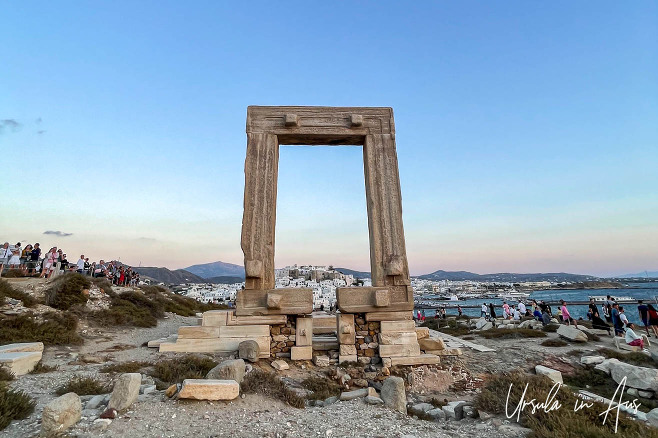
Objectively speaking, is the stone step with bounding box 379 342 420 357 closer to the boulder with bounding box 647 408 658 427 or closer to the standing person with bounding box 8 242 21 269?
the boulder with bounding box 647 408 658 427

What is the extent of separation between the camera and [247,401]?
5.24m

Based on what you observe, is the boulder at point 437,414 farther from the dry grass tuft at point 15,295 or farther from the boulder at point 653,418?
the dry grass tuft at point 15,295

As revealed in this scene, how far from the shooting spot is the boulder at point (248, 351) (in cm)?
787

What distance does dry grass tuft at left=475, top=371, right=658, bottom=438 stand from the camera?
3.77 meters

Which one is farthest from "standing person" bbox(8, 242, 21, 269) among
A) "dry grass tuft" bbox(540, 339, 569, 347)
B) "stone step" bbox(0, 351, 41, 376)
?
"dry grass tuft" bbox(540, 339, 569, 347)

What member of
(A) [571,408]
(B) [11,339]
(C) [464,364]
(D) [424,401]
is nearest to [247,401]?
(D) [424,401]

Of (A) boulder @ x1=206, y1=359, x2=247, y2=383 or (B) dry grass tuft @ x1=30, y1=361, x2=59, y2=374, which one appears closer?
(A) boulder @ x1=206, y1=359, x2=247, y2=383

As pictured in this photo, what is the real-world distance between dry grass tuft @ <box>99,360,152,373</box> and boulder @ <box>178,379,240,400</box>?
109 inches

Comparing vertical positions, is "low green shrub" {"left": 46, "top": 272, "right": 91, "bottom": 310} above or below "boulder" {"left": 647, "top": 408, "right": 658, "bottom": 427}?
above

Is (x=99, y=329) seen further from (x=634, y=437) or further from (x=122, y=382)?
(x=634, y=437)

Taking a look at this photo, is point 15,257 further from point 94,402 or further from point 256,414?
point 256,414

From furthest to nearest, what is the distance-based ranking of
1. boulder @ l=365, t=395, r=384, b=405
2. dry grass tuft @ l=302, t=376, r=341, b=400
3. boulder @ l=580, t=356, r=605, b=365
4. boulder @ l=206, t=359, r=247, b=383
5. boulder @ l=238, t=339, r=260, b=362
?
boulder @ l=580, t=356, r=605, b=365, boulder @ l=238, t=339, r=260, b=362, dry grass tuft @ l=302, t=376, r=341, b=400, boulder @ l=206, t=359, r=247, b=383, boulder @ l=365, t=395, r=384, b=405

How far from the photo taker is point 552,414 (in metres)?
4.27

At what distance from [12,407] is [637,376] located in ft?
36.8
